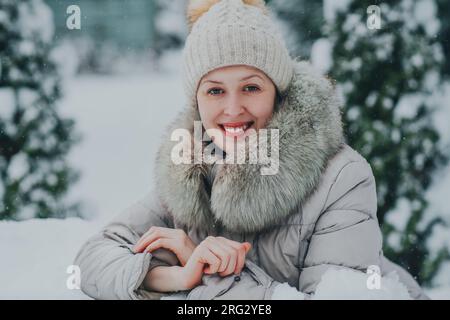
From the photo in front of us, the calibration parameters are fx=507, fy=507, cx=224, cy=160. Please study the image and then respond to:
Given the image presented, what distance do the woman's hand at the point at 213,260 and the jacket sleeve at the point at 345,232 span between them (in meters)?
0.16

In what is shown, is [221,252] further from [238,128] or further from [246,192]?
[238,128]

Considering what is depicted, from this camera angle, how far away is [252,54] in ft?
3.91

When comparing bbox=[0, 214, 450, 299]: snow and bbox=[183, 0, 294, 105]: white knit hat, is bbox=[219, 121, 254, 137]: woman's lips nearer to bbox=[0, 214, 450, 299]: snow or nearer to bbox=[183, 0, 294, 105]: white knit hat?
bbox=[183, 0, 294, 105]: white knit hat

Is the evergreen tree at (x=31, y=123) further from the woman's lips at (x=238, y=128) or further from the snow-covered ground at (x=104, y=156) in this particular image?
the woman's lips at (x=238, y=128)

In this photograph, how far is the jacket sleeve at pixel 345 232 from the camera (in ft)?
3.64

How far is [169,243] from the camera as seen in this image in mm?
1177

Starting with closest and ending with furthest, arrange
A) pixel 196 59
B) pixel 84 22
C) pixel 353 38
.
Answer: pixel 196 59 < pixel 84 22 < pixel 353 38

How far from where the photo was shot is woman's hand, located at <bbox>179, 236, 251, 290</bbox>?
110 cm

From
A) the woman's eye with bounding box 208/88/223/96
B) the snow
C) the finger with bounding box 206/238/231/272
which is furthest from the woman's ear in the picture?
the snow

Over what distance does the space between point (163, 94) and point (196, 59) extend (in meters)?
0.23

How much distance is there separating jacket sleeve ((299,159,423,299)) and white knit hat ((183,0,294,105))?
286 millimetres
